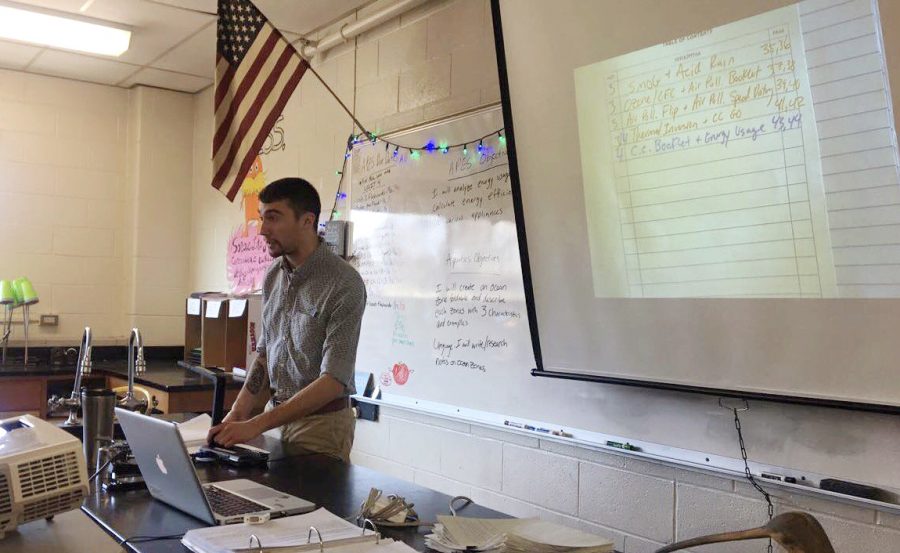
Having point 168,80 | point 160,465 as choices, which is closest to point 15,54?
point 168,80

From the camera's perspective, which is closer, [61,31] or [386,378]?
[386,378]

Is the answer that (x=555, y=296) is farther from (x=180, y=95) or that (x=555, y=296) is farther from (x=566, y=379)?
(x=180, y=95)

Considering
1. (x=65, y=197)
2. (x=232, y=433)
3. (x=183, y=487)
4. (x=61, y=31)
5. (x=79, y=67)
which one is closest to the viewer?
(x=183, y=487)

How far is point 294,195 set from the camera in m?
2.57

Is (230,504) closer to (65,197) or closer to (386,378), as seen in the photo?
(386,378)

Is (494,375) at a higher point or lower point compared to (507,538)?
higher

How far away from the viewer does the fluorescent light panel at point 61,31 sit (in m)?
3.96

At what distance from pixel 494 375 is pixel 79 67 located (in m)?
3.58

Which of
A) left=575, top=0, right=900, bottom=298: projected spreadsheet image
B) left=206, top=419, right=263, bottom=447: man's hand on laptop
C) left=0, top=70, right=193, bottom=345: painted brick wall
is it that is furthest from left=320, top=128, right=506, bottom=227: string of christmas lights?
left=0, top=70, right=193, bottom=345: painted brick wall

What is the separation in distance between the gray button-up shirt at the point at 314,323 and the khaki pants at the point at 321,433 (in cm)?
10

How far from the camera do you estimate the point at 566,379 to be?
251cm

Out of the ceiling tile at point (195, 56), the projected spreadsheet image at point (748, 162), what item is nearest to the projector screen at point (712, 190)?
the projected spreadsheet image at point (748, 162)

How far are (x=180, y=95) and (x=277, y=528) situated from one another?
4534mm

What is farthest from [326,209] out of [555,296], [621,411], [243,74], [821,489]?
[821,489]
